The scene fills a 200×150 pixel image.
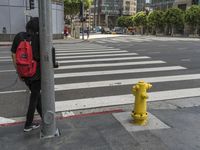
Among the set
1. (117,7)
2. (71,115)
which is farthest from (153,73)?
(117,7)

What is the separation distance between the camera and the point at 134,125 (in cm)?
502

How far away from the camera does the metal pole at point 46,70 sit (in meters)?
4.11

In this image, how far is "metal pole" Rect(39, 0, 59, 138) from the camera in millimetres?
4105

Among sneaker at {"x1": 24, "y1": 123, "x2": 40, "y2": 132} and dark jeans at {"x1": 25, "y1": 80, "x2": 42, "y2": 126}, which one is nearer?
dark jeans at {"x1": 25, "y1": 80, "x2": 42, "y2": 126}

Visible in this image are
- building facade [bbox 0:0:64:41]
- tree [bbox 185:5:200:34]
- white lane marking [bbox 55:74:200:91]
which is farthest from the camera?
tree [bbox 185:5:200:34]

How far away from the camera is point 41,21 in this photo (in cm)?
411

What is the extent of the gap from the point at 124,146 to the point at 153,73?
623 cm

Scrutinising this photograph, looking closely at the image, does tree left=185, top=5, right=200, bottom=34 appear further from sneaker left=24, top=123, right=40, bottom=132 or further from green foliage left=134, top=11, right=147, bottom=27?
sneaker left=24, top=123, right=40, bottom=132

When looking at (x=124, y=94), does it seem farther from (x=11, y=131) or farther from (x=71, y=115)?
(x=11, y=131)

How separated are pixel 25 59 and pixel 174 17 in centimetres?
6249

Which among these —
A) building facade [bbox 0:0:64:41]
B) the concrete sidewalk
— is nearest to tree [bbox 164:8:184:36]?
building facade [bbox 0:0:64:41]

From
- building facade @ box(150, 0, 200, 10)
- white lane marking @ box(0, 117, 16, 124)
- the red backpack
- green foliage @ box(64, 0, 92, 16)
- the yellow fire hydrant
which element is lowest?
white lane marking @ box(0, 117, 16, 124)

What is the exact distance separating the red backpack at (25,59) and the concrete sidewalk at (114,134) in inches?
39.6

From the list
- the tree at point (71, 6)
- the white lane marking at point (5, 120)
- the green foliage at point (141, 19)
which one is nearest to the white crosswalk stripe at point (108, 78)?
the white lane marking at point (5, 120)
